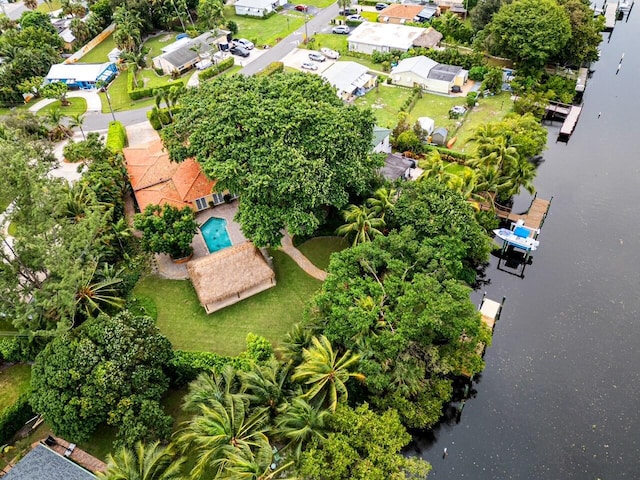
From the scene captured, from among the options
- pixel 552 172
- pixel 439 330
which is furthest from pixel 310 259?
pixel 552 172

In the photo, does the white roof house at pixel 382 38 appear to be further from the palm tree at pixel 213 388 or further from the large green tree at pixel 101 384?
the large green tree at pixel 101 384

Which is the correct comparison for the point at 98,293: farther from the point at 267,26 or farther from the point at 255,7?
the point at 255,7

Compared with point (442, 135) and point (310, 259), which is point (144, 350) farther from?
point (442, 135)

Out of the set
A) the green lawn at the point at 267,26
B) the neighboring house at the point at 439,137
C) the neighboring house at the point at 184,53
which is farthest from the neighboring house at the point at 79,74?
the neighboring house at the point at 439,137

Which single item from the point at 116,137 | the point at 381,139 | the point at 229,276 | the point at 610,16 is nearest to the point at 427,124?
the point at 381,139

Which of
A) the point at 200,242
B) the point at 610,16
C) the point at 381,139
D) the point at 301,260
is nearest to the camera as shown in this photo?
the point at 301,260

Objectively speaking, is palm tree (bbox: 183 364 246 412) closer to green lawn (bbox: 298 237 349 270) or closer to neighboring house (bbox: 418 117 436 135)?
green lawn (bbox: 298 237 349 270)
